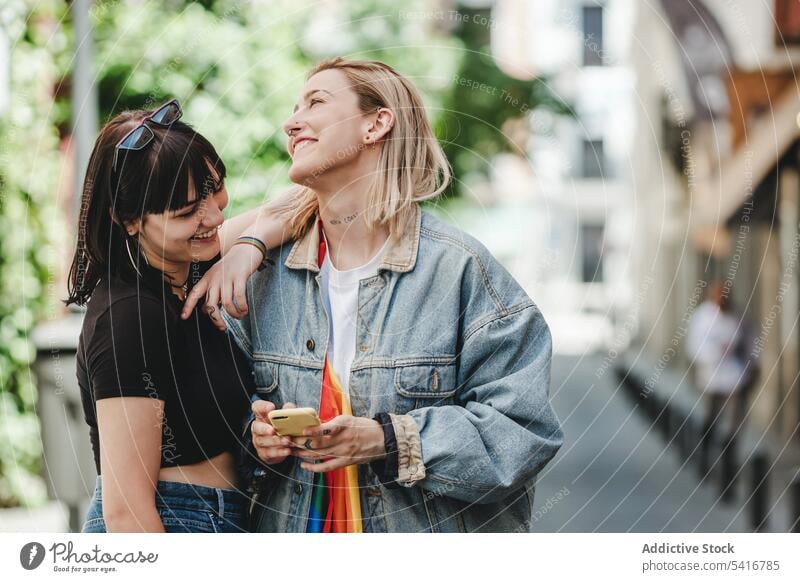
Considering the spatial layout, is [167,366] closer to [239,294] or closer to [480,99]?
[239,294]

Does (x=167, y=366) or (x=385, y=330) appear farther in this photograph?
(x=385, y=330)

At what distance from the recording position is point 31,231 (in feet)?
14.8

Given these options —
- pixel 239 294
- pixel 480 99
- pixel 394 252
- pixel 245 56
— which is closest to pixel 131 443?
pixel 239 294

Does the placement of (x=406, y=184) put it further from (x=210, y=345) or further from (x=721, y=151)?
(x=721, y=151)

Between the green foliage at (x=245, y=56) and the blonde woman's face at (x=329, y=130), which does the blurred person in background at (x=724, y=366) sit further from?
the blonde woman's face at (x=329, y=130)

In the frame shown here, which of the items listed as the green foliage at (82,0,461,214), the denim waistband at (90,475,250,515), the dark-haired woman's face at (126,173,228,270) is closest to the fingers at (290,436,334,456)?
the denim waistband at (90,475,250,515)

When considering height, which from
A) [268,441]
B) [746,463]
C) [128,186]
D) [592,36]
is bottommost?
[746,463]

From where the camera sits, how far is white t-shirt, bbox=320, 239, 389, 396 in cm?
238

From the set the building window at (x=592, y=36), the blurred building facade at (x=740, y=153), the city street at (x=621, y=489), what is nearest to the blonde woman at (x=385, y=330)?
the building window at (x=592, y=36)

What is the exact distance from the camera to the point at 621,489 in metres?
6.74

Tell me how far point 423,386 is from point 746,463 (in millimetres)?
4535

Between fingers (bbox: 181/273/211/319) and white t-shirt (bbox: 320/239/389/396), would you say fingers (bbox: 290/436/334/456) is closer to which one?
white t-shirt (bbox: 320/239/389/396)

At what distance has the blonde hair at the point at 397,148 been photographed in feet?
7.79

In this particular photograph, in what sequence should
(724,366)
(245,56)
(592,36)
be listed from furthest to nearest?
(724,366) → (245,56) → (592,36)
